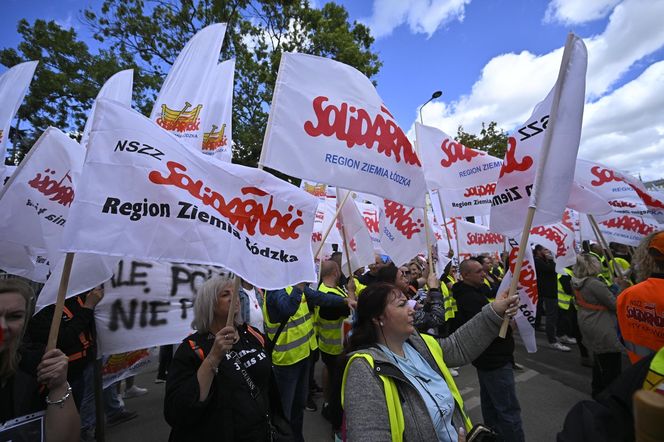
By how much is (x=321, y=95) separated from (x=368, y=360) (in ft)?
6.45

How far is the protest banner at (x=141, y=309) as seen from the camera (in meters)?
2.65

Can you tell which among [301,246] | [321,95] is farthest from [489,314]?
[321,95]

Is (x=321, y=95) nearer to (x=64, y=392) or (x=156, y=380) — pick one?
(x=64, y=392)

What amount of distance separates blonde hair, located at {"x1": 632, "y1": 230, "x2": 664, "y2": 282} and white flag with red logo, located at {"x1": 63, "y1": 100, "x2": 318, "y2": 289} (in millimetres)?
2292

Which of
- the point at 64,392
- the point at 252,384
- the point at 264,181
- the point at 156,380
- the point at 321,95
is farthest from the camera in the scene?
the point at 156,380

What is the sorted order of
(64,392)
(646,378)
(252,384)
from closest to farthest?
(646,378), (64,392), (252,384)

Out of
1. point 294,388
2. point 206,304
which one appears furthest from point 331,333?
point 206,304

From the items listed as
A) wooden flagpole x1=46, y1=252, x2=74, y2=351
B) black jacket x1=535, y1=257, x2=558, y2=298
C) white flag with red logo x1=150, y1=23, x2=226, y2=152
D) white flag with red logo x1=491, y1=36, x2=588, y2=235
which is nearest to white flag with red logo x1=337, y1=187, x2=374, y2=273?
white flag with red logo x1=150, y1=23, x2=226, y2=152

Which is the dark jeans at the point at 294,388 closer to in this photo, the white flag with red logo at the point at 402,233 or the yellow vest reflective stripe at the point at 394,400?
the white flag with red logo at the point at 402,233

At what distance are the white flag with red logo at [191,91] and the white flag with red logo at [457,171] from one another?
2682mm

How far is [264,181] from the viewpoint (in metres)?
2.40

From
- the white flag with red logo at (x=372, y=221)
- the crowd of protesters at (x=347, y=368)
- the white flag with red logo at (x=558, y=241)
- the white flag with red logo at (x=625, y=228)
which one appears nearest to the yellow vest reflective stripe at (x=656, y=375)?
the crowd of protesters at (x=347, y=368)

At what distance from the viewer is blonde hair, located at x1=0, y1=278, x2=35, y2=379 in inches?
63.4

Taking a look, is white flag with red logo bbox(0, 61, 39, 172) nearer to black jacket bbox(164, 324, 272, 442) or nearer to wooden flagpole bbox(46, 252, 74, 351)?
wooden flagpole bbox(46, 252, 74, 351)
